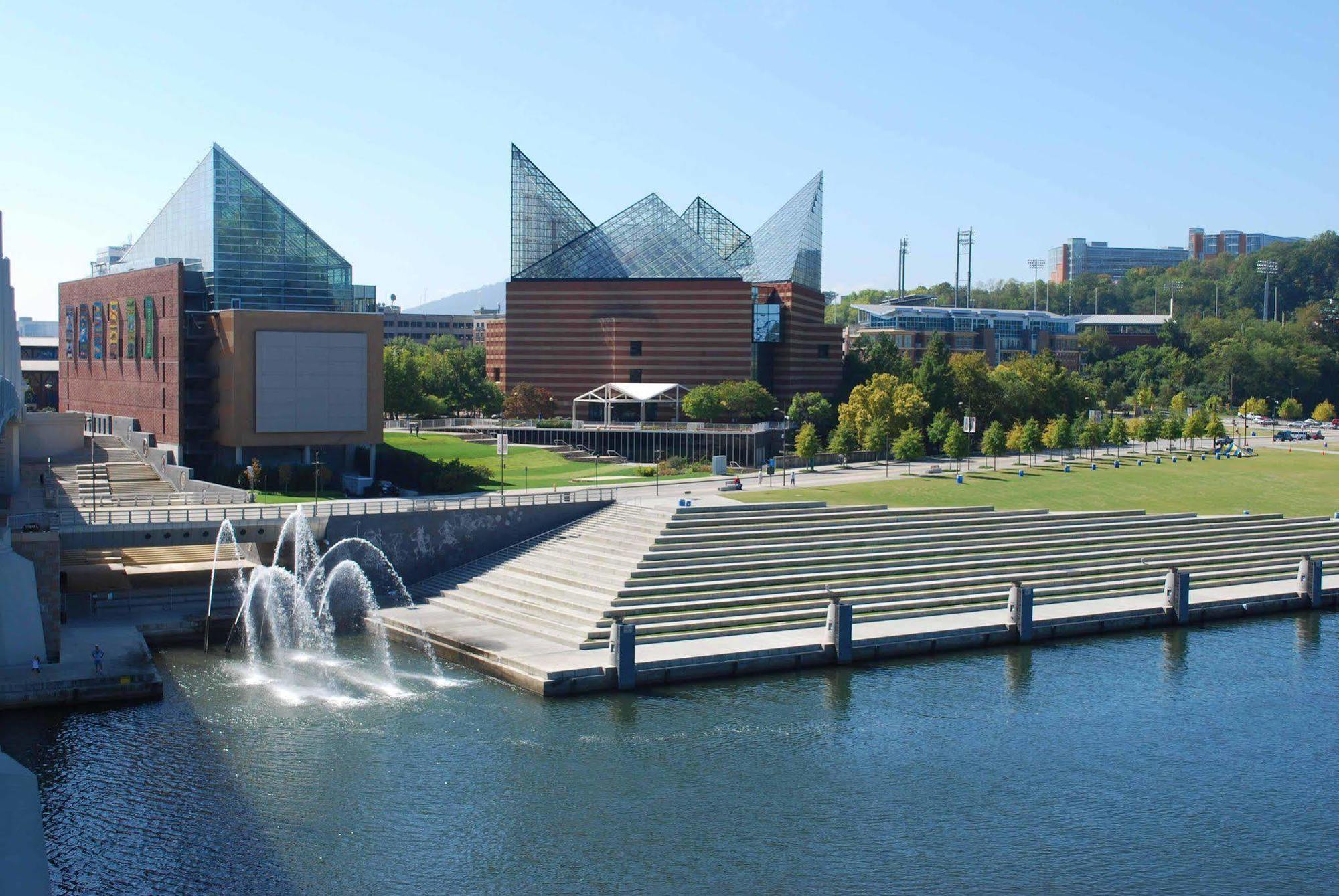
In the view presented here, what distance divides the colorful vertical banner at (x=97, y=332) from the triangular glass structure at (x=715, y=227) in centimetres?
6203

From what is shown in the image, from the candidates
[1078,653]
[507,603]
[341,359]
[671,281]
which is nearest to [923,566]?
[1078,653]

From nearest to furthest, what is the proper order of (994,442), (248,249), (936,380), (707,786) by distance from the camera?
1. (707,786)
2. (248,249)
3. (994,442)
4. (936,380)

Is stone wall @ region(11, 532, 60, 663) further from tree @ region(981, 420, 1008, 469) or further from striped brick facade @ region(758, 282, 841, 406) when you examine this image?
striped brick facade @ region(758, 282, 841, 406)

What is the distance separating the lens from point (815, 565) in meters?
60.3

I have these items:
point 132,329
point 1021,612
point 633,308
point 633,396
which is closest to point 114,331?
point 132,329

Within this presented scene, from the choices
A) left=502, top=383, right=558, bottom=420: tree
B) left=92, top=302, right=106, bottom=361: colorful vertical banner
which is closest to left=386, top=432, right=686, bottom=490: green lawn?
left=502, top=383, right=558, bottom=420: tree

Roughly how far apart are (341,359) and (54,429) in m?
21.8

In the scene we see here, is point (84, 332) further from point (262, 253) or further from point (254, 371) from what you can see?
point (254, 371)

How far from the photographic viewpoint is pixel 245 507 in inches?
2346

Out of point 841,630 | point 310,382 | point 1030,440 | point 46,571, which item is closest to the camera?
point 46,571

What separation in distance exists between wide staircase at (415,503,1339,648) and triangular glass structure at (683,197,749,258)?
70113 mm

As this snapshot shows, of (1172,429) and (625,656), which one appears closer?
(625,656)

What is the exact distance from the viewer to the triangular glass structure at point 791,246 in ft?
413

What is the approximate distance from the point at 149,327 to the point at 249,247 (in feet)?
26.7
